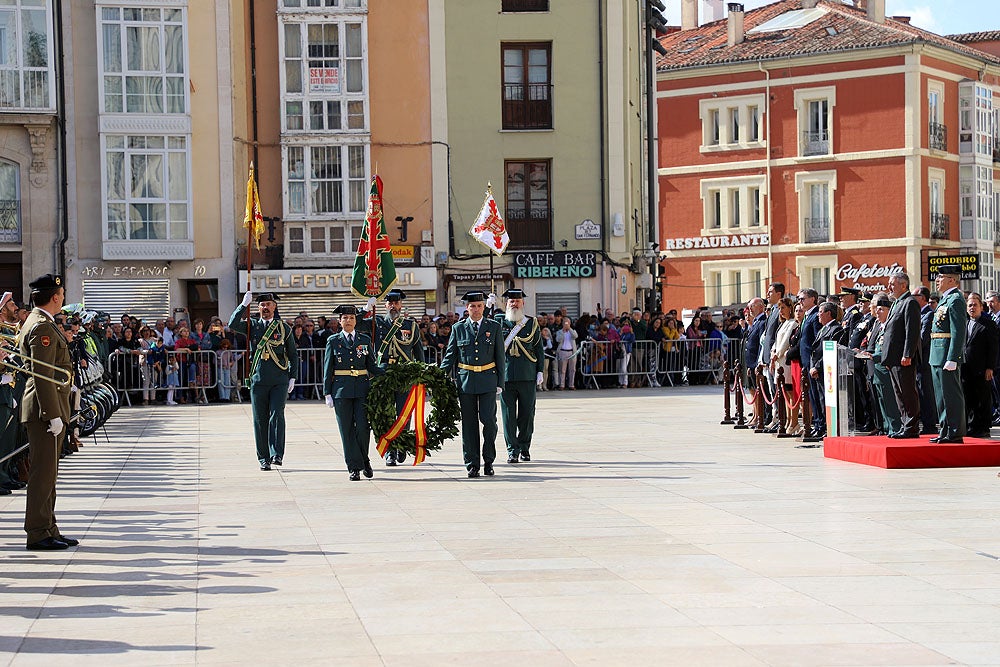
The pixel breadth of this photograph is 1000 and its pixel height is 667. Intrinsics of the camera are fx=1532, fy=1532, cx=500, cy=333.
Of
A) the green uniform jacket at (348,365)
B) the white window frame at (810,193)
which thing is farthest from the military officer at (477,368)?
the white window frame at (810,193)

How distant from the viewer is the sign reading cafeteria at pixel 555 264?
131ft

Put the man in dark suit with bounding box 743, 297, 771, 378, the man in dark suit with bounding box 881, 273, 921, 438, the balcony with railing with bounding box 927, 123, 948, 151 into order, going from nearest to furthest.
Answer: the man in dark suit with bounding box 881, 273, 921, 438
the man in dark suit with bounding box 743, 297, 771, 378
the balcony with railing with bounding box 927, 123, 948, 151

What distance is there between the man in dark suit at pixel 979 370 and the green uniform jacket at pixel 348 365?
22.8 feet

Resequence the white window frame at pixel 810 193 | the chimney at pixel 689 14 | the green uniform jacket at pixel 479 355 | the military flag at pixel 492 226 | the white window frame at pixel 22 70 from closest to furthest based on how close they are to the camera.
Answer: the green uniform jacket at pixel 479 355
the military flag at pixel 492 226
the white window frame at pixel 22 70
the white window frame at pixel 810 193
the chimney at pixel 689 14

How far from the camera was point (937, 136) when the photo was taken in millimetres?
55812

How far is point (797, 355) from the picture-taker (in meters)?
20.2

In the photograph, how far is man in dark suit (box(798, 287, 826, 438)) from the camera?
19.9m

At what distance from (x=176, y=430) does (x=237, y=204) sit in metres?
15.7

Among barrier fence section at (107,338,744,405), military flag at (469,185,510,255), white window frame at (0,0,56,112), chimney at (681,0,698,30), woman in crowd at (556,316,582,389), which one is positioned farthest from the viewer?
chimney at (681,0,698,30)

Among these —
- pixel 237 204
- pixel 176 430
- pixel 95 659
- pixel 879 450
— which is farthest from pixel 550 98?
pixel 95 659

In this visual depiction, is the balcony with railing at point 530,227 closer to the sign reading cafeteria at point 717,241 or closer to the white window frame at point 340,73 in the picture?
the white window frame at point 340,73

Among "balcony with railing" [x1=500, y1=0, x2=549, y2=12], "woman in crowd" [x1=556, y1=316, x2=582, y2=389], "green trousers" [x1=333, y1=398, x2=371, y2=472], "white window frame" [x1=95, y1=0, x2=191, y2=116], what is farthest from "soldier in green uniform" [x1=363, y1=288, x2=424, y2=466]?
"balcony with railing" [x1=500, y1=0, x2=549, y2=12]

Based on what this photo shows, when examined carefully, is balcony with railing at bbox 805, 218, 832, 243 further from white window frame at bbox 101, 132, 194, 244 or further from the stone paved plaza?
the stone paved plaza

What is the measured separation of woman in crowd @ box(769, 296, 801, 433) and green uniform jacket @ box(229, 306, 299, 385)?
265 inches
